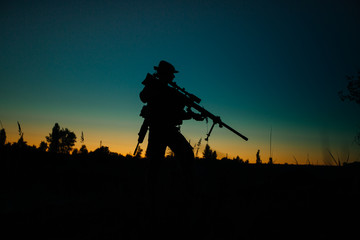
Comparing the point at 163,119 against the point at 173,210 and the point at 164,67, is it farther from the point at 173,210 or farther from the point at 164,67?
the point at 173,210

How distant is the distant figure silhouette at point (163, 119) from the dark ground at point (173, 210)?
661mm

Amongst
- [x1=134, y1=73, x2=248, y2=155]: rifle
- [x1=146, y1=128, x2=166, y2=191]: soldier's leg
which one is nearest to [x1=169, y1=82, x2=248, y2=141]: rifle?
[x1=134, y1=73, x2=248, y2=155]: rifle

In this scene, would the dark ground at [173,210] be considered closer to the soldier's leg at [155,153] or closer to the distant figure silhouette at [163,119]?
the soldier's leg at [155,153]

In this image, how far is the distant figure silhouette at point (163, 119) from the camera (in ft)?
13.6

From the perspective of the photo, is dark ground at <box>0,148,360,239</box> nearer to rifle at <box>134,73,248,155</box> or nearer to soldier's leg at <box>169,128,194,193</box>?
soldier's leg at <box>169,128,194,193</box>

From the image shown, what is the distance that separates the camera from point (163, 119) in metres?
4.30

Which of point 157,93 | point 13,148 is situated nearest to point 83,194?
point 157,93

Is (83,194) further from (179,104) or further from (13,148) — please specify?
(13,148)

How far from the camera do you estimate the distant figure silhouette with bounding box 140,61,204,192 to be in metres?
4.16

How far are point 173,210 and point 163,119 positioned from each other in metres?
1.80

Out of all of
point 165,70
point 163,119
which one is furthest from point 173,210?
point 165,70

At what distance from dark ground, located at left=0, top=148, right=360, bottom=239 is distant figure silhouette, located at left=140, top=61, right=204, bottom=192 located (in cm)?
66

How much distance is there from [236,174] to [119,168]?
4876mm

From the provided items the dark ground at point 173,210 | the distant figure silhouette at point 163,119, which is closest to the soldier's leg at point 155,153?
the distant figure silhouette at point 163,119
